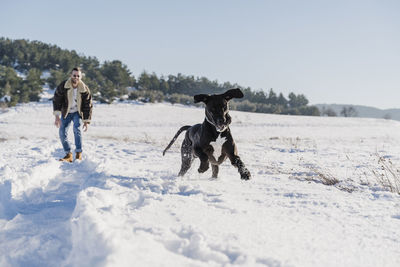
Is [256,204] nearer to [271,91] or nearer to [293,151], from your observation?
[293,151]

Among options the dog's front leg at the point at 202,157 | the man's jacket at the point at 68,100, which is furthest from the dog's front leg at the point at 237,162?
the man's jacket at the point at 68,100

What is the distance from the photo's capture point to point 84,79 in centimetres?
3534

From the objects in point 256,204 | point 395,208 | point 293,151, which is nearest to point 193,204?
point 256,204

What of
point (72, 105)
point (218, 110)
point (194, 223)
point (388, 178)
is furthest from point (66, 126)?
point (388, 178)

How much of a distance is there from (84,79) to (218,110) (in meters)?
35.2

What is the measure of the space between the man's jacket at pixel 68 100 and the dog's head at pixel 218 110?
3251mm

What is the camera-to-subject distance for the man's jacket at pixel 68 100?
19.6ft

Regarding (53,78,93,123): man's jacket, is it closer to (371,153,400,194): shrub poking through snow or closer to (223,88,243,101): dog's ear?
(223,88,243,101): dog's ear

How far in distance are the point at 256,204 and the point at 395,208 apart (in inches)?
52.5

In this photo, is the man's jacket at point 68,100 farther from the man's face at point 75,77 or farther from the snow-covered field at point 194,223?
the snow-covered field at point 194,223

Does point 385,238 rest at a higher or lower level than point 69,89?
lower

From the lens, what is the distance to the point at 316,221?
227 centimetres

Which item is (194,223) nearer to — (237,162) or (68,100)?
(237,162)

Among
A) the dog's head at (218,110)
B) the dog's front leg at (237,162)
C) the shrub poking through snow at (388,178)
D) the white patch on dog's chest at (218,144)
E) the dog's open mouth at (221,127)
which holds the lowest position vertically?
the shrub poking through snow at (388,178)
